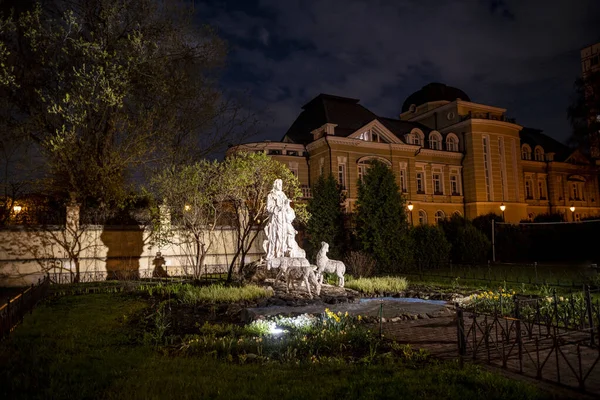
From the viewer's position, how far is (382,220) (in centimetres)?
2175

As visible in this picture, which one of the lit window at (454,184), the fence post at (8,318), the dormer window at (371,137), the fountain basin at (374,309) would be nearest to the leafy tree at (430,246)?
the fountain basin at (374,309)

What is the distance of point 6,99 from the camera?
19.8 meters

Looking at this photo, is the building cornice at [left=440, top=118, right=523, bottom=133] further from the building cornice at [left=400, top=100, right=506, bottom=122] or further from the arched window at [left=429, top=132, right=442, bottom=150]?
the building cornice at [left=400, top=100, right=506, bottom=122]

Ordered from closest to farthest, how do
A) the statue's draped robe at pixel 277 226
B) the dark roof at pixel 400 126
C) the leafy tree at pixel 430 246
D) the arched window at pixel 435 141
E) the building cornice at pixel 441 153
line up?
the statue's draped robe at pixel 277 226 < the leafy tree at pixel 430 246 < the building cornice at pixel 441 153 < the dark roof at pixel 400 126 < the arched window at pixel 435 141

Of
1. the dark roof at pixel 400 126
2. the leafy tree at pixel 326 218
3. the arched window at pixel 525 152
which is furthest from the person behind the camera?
the arched window at pixel 525 152

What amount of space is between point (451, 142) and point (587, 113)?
54.8 feet

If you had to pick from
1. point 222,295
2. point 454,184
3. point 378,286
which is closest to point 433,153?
point 454,184

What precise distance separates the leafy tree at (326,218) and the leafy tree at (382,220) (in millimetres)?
1762

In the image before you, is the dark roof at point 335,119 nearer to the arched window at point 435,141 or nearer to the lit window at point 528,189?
the arched window at point 435,141

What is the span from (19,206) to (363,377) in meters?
20.7

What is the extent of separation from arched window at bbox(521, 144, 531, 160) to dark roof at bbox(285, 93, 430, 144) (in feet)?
38.1

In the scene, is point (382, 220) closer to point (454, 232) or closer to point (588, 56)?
point (454, 232)

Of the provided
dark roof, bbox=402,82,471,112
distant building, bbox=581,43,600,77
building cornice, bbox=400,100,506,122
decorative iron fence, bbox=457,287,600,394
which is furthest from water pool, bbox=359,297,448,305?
distant building, bbox=581,43,600,77

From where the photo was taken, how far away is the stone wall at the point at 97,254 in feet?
61.4
